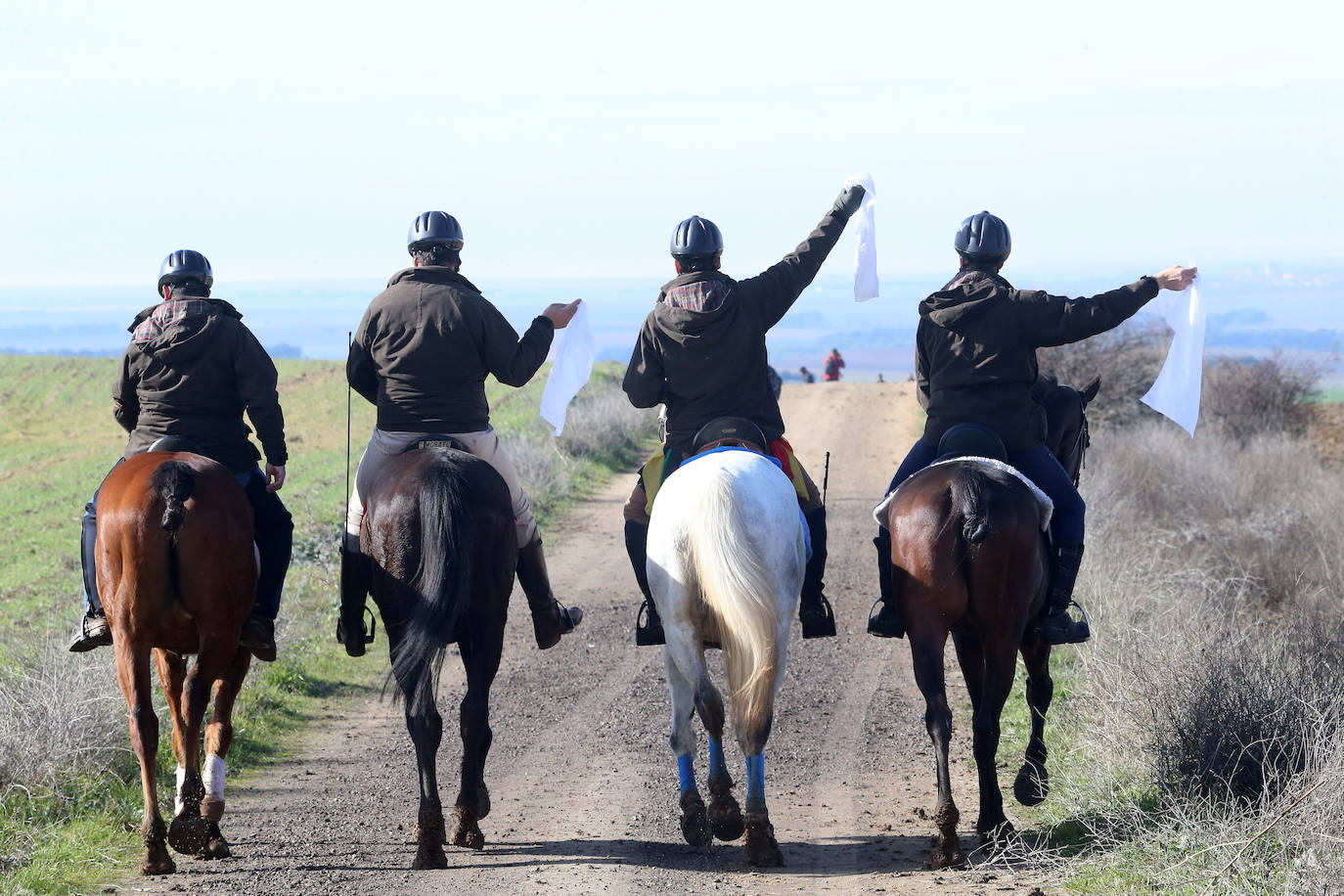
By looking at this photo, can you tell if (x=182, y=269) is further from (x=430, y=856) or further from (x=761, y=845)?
(x=761, y=845)

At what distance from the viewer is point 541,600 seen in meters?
7.78

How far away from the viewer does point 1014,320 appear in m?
6.99

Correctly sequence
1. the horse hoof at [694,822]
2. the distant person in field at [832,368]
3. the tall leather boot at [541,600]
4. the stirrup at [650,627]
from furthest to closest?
the distant person in field at [832,368], the tall leather boot at [541,600], the stirrup at [650,627], the horse hoof at [694,822]

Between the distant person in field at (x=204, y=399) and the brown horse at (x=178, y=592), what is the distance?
0.34 metres

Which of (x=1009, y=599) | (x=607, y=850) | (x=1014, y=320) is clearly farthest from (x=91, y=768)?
(x=1014, y=320)

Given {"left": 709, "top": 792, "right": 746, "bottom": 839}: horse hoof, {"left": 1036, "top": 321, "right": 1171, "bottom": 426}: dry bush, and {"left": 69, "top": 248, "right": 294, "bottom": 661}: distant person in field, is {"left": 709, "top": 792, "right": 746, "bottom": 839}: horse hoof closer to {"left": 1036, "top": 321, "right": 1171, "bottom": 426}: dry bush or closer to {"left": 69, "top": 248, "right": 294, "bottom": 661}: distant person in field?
{"left": 69, "top": 248, "right": 294, "bottom": 661}: distant person in field

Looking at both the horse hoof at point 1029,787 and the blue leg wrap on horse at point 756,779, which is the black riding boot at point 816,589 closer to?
the blue leg wrap on horse at point 756,779

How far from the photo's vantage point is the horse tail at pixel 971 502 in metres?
6.27

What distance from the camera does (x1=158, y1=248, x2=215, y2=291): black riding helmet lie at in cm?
720

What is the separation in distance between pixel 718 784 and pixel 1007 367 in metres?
2.65

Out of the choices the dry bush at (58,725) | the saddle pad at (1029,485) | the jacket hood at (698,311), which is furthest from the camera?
the dry bush at (58,725)

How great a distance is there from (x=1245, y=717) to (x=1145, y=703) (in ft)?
2.15

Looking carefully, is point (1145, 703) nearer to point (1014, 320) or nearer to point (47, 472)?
point (1014, 320)

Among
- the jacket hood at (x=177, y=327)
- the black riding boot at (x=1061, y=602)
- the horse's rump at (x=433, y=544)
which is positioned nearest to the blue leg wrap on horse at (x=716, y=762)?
the horse's rump at (x=433, y=544)
